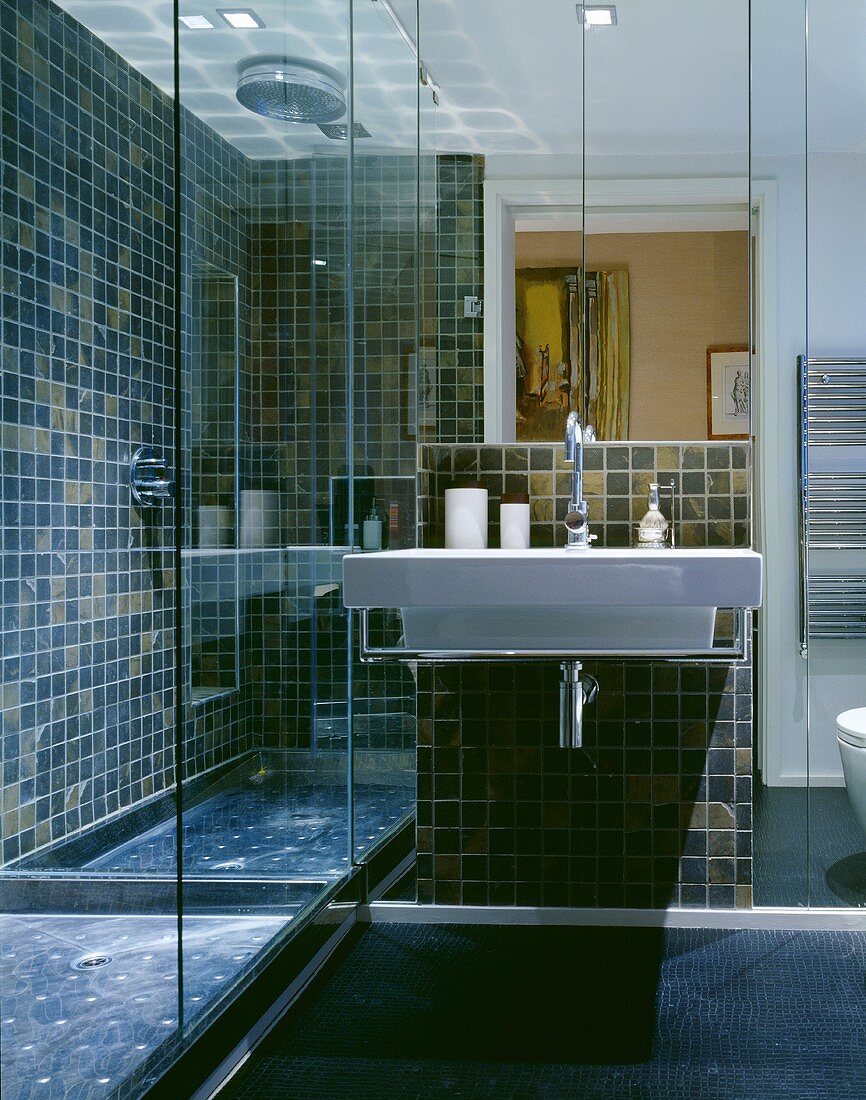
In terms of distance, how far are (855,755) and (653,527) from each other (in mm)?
748

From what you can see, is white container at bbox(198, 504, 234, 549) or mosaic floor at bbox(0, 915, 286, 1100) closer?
mosaic floor at bbox(0, 915, 286, 1100)

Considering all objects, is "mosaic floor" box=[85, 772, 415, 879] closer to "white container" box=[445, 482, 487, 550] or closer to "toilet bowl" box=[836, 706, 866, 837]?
"white container" box=[445, 482, 487, 550]

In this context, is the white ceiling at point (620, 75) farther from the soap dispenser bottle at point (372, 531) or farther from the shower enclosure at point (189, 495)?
the soap dispenser bottle at point (372, 531)

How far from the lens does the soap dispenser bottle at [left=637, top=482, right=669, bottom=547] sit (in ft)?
8.45

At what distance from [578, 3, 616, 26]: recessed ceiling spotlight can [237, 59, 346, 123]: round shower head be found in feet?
2.19

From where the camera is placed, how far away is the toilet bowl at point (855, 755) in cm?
251

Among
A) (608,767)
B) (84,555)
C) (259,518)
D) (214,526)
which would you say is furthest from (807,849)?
(84,555)

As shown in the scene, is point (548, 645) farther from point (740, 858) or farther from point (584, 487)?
point (740, 858)

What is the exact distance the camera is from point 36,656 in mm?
2438

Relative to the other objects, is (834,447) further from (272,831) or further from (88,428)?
(88,428)

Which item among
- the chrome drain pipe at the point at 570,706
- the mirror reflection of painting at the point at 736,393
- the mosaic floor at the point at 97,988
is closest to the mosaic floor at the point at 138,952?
the mosaic floor at the point at 97,988

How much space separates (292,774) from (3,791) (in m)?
0.64

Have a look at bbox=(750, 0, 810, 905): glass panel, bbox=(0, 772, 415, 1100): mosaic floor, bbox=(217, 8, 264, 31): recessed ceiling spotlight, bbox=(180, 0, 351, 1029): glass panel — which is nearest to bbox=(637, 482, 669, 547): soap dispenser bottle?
bbox=(750, 0, 810, 905): glass panel

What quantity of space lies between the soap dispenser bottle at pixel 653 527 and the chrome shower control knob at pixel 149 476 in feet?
4.41
